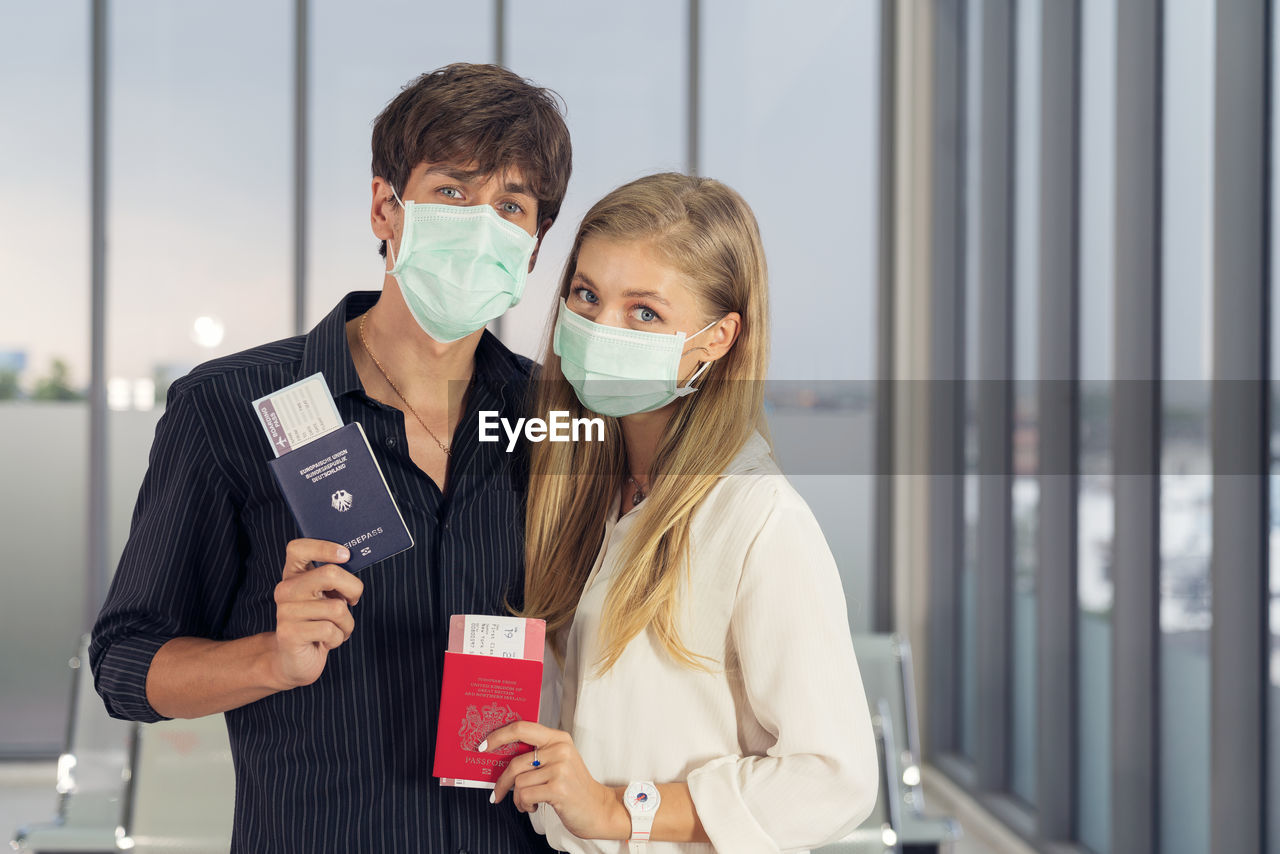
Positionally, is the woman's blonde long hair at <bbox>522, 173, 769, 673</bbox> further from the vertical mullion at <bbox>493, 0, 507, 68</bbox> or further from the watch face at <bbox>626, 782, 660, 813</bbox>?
the vertical mullion at <bbox>493, 0, 507, 68</bbox>

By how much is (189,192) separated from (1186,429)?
12.8ft

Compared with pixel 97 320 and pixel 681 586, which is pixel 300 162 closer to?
pixel 97 320

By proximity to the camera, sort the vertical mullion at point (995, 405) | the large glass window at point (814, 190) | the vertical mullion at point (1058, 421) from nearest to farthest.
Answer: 1. the vertical mullion at point (1058, 421)
2. the vertical mullion at point (995, 405)
3. the large glass window at point (814, 190)

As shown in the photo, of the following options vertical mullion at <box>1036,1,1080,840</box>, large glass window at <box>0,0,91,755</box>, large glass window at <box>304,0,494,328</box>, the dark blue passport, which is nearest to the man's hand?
the dark blue passport

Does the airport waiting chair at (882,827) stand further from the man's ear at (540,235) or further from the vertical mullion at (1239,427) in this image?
the man's ear at (540,235)

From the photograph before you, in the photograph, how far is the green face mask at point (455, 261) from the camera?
1184 mm

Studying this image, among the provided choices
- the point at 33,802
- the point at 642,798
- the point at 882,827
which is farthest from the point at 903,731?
the point at 33,802

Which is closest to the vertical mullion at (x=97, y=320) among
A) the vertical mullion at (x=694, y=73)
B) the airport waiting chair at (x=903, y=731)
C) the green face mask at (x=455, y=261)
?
the vertical mullion at (x=694, y=73)

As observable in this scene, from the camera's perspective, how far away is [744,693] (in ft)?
3.81

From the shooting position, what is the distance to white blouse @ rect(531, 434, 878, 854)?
3.53 feet

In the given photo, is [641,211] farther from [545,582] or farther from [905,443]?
[905,443]

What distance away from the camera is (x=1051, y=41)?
11.0ft

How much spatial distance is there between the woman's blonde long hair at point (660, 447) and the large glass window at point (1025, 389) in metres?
2.62

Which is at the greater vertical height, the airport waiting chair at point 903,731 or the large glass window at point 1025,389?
the large glass window at point 1025,389
